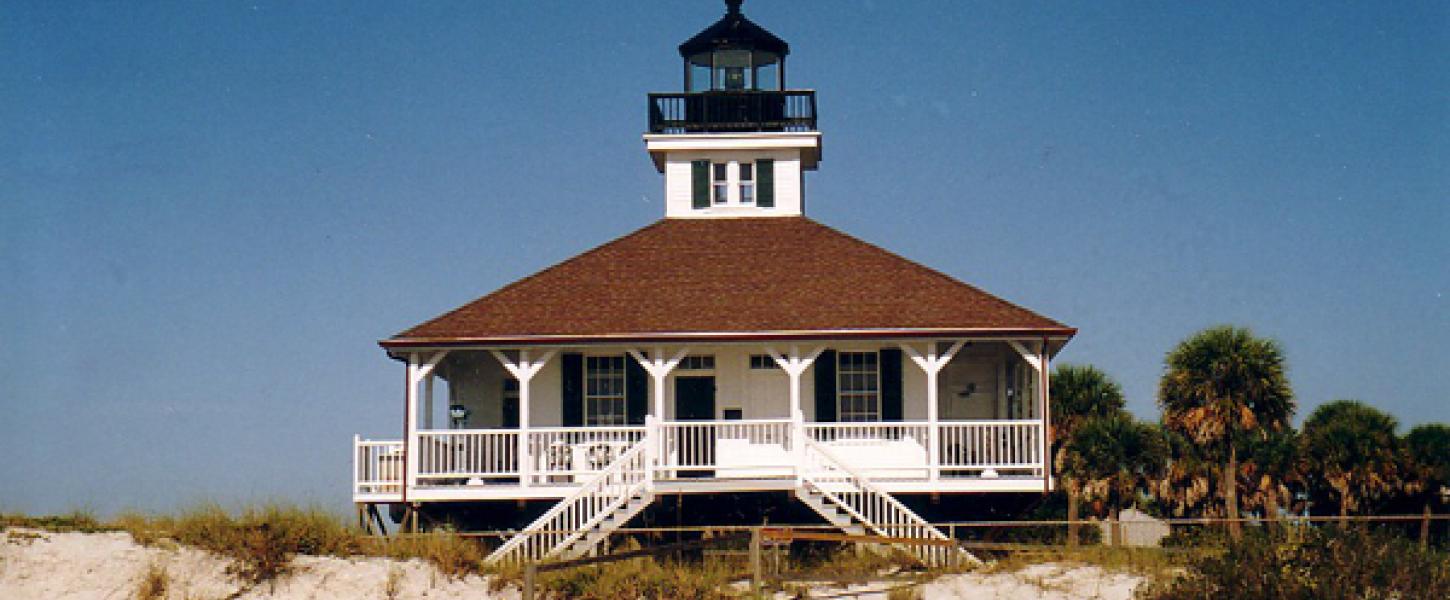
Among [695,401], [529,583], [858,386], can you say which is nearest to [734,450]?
[695,401]

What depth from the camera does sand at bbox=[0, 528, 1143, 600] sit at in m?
26.9

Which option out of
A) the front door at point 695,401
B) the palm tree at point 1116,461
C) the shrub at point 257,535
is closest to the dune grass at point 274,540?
the shrub at point 257,535

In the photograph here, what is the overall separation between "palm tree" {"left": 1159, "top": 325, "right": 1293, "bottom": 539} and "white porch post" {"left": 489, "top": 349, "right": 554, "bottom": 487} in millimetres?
17128

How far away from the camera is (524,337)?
1244 inches

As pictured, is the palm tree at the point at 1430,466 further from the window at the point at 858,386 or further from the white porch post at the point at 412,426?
the white porch post at the point at 412,426

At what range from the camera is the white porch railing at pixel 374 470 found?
102 feet

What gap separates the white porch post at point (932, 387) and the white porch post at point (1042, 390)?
1.01 meters

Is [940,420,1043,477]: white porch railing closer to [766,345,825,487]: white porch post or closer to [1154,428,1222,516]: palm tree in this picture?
[766,345,825,487]: white porch post

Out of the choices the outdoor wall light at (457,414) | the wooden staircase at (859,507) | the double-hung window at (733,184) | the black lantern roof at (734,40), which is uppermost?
the black lantern roof at (734,40)

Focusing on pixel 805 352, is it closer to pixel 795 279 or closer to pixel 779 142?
pixel 795 279

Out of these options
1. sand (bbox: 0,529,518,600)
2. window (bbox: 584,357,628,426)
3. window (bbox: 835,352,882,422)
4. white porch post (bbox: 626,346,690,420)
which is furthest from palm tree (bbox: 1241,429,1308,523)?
sand (bbox: 0,529,518,600)

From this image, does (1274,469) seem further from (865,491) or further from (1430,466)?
(865,491)

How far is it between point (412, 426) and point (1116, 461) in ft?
59.2

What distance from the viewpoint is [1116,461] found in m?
42.9
